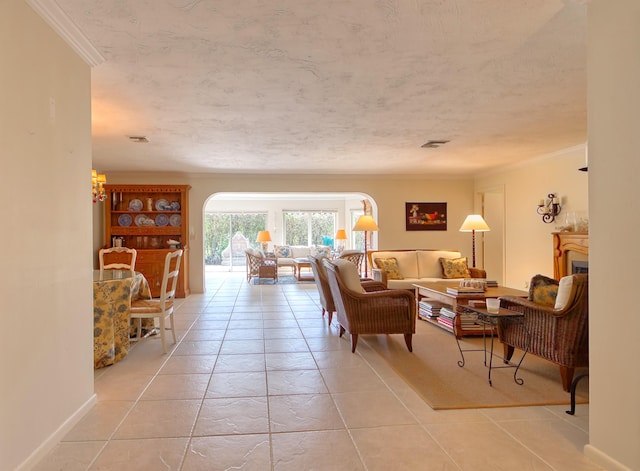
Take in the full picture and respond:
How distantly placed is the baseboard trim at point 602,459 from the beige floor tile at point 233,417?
1.69 meters

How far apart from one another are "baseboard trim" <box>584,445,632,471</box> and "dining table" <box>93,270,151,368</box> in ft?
11.6

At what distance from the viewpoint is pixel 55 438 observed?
2.24m

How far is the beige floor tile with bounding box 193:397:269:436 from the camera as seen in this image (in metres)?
2.42

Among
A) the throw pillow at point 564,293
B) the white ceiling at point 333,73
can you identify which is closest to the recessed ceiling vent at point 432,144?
the white ceiling at point 333,73

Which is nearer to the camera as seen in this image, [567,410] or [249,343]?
[567,410]

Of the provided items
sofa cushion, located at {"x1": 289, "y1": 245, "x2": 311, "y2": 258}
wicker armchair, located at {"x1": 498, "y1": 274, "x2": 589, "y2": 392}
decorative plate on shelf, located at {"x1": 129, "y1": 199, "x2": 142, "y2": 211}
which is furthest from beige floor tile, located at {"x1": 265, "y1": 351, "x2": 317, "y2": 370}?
sofa cushion, located at {"x1": 289, "y1": 245, "x2": 311, "y2": 258}

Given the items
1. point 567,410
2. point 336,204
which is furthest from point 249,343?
point 336,204

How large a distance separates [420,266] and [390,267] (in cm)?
65

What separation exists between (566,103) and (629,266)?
8.96 ft

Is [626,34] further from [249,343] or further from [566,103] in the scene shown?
[249,343]

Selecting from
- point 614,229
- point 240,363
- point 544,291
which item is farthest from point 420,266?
point 614,229

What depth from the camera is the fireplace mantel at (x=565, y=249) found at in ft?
18.2

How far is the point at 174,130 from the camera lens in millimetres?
4812

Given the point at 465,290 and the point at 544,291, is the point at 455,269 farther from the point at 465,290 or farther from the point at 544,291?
the point at 544,291
